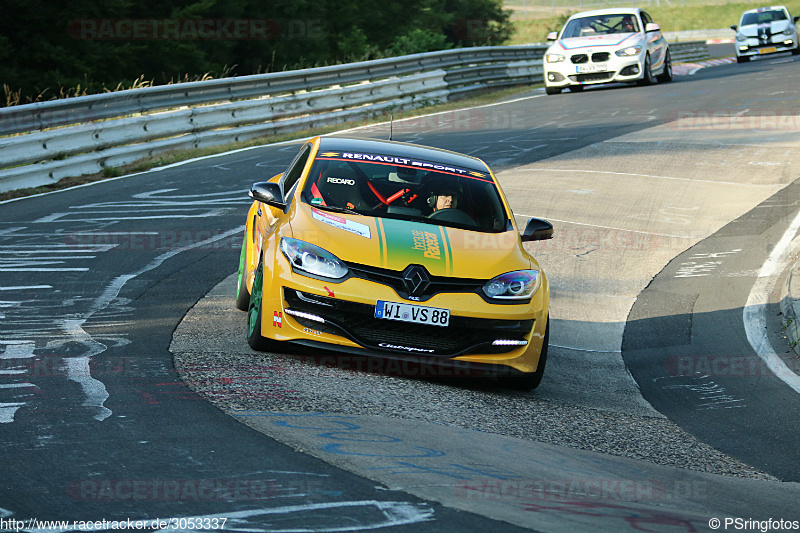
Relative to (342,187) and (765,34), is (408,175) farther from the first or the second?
(765,34)

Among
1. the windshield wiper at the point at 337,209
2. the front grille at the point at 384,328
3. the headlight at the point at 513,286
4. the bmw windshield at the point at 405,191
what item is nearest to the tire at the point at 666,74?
the bmw windshield at the point at 405,191

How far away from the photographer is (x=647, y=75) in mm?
26188

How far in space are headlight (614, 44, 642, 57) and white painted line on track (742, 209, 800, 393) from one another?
493 inches

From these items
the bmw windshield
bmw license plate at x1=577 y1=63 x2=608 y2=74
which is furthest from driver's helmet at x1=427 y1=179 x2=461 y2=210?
bmw license plate at x1=577 y1=63 x2=608 y2=74

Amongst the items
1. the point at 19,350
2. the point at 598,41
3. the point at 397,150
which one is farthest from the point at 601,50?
the point at 19,350

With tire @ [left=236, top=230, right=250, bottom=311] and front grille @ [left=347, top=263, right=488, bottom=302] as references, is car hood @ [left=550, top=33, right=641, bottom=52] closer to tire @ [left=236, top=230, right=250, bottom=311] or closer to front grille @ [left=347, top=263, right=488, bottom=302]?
tire @ [left=236, top=230, right=250, bottom=311]

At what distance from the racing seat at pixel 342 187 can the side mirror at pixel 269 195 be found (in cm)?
29

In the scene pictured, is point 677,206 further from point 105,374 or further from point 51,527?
point 51,527

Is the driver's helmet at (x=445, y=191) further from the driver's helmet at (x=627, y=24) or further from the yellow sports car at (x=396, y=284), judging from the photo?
the driver's helmet at (x=627, y=24)

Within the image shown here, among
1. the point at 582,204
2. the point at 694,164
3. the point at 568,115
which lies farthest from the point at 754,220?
the point at 568,115

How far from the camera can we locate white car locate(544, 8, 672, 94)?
24812 mm

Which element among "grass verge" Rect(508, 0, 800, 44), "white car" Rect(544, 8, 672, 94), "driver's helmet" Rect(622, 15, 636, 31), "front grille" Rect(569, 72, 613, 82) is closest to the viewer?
"white car" Rect(544, 8, 672, 94)

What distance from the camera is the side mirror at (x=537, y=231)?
781 centimetres

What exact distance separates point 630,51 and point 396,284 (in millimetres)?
19895
